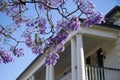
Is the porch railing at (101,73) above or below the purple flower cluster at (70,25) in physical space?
below

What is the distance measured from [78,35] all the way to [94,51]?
3177 millimetres

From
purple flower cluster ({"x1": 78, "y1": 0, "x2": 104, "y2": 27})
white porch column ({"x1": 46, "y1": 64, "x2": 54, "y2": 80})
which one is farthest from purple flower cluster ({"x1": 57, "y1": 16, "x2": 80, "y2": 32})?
A: white porch column ({"x1": 46, "y1": 64, "x2": 54, "y2": 80})

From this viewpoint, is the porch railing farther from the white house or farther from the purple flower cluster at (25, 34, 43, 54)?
the purple flower cluster at (25, 34, 43, 54)

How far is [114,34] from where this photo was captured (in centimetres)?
1548

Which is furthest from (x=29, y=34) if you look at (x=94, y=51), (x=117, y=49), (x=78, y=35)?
(x=94, y=51)

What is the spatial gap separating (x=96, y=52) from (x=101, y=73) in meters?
2.93

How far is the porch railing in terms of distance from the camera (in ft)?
46.7

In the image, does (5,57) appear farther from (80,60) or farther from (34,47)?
(80,60)

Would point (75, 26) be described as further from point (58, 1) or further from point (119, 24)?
point (119, 24)

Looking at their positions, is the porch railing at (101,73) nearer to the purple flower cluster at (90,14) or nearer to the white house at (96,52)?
the white house at (96,52)

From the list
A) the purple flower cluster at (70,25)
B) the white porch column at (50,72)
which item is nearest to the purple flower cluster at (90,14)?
the purple flower cluster at (70,25)

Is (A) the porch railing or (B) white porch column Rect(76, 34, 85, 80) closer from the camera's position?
(B) white porch column Rect(76, 34, 85, 80)

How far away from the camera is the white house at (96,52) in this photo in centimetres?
1416

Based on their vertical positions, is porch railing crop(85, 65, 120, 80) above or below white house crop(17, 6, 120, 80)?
below
